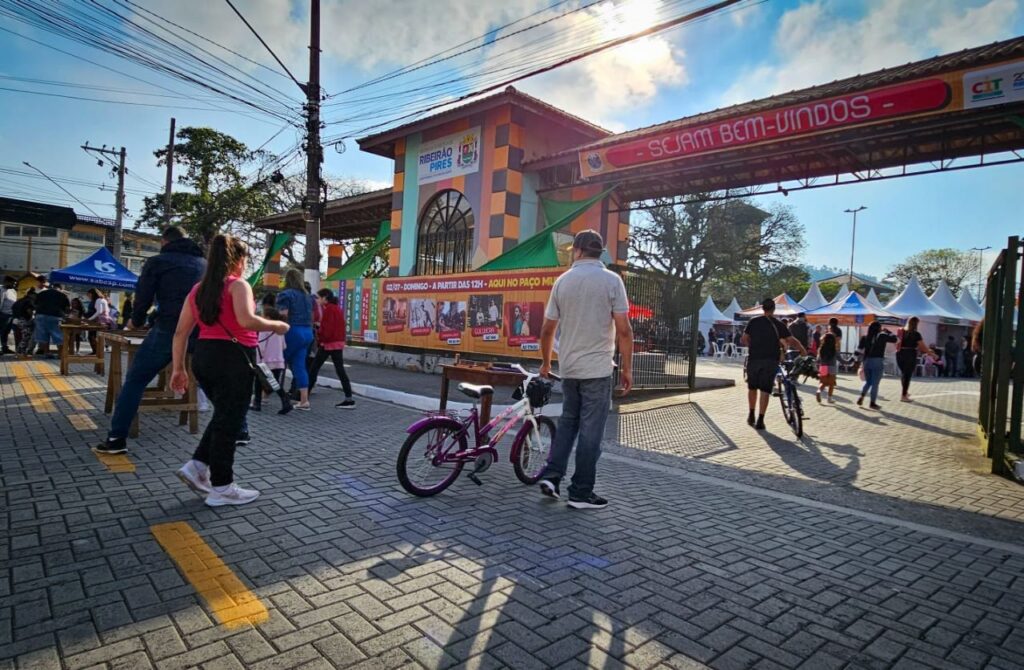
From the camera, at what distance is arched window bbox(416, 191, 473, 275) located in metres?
16.6

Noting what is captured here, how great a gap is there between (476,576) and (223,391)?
202 cm

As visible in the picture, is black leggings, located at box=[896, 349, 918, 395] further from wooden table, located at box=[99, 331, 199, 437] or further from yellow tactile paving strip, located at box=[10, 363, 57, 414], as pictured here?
yellow tactile paving strip, located at box=[10, 363, 57, 414]

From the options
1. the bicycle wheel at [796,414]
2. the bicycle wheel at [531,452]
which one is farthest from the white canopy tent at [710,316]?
the bicycle wheel at [531,452]

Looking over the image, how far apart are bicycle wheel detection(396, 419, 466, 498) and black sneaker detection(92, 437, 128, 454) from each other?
249 cm

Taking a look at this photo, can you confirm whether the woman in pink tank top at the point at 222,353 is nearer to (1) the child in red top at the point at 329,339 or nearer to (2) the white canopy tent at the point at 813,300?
(1) the child in red top at the point at 329,339

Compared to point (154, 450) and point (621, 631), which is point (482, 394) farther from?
point (154, 450)

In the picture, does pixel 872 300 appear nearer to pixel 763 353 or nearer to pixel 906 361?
pixel 906 361

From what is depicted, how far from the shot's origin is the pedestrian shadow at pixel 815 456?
5660mm

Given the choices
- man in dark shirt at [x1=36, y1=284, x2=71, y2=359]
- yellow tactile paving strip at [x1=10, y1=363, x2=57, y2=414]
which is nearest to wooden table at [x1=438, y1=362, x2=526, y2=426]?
yellow tactile paving strip at [x1=10, y1=363, x2=57, y2=414]

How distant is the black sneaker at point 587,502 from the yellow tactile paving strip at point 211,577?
2.28m

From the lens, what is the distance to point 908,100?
→ 9.01 metres

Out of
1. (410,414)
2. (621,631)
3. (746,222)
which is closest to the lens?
(621,631)

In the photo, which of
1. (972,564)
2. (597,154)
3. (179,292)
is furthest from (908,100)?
(179,292)

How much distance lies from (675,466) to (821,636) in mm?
3326
